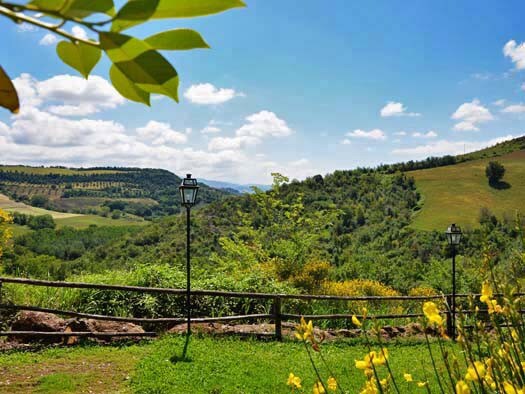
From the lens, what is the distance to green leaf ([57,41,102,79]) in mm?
288

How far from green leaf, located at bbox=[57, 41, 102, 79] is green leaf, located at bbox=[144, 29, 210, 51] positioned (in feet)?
0.17

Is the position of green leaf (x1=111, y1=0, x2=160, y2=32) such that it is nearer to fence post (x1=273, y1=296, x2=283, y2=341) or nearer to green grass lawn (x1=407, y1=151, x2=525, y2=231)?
fence post (x1=273, y1=296, x2=283, y2=341)

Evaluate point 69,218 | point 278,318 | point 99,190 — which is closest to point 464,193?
point 278,318

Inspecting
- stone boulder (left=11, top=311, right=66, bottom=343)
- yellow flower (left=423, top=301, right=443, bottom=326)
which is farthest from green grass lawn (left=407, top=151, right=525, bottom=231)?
yellow flower (left=423, top=301, right=443, bottom=326)

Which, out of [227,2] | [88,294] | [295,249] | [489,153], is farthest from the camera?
[489,153]

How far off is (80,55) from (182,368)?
571cm

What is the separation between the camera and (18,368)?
550 centimetres

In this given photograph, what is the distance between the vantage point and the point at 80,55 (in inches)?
11.5

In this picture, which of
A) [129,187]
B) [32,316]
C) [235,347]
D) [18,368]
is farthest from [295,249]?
[129,187]

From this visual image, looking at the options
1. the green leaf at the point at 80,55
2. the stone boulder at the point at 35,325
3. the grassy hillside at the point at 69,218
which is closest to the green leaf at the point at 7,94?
the green leaf at the point at 80,55

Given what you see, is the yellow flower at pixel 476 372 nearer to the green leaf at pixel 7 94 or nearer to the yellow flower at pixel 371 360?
the yellow flower at pixel 371 360

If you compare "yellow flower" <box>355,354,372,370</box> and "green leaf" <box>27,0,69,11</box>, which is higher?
"green leaf" <box>27,0,69,11</box>

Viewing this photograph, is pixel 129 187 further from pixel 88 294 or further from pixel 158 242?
pixel 88 294

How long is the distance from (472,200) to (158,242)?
31953mm
